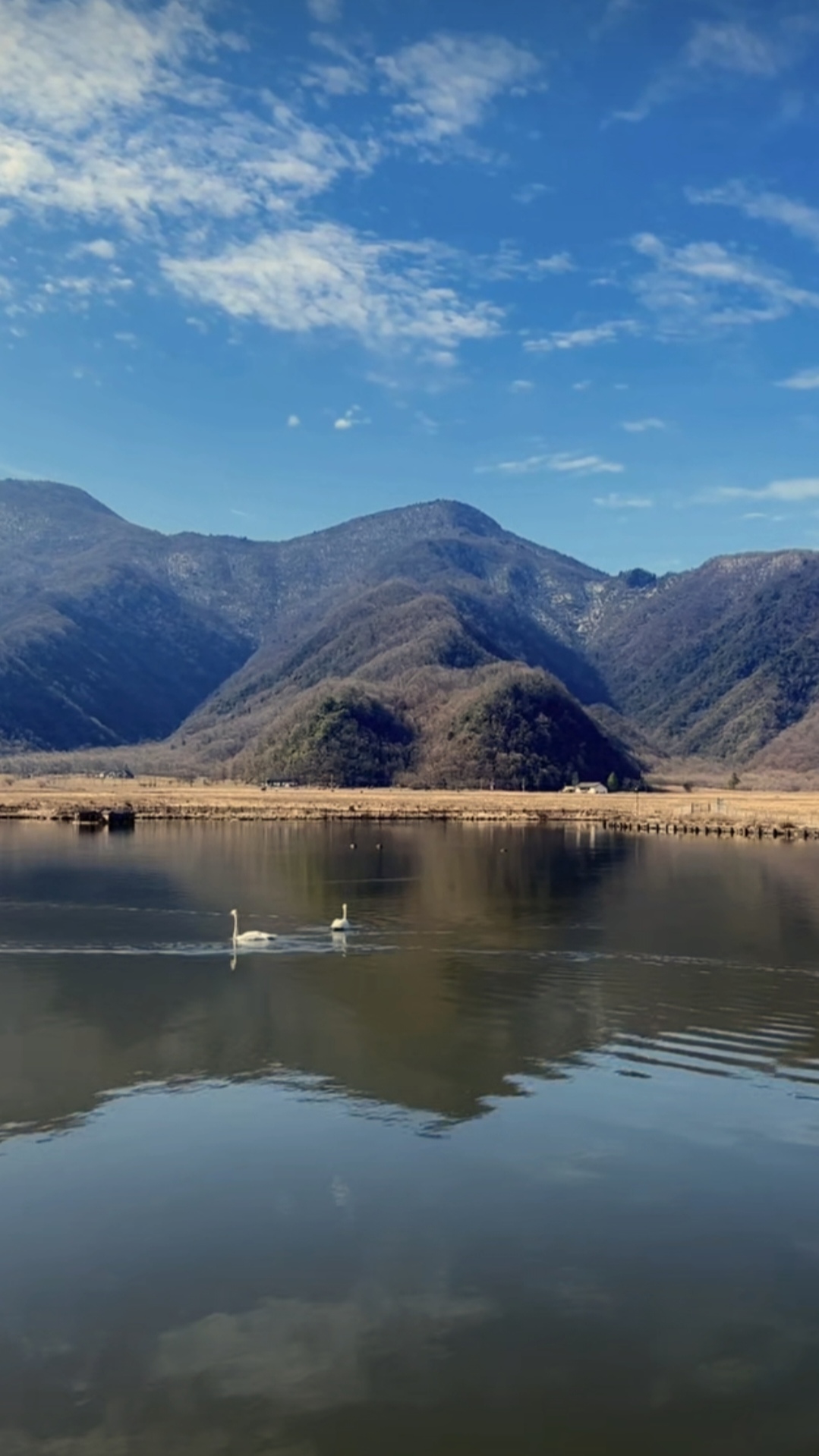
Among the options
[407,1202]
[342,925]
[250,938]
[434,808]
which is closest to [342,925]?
[342,925]

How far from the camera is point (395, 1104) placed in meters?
24.0

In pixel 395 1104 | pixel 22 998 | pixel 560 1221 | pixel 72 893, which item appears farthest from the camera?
pixel 72 893

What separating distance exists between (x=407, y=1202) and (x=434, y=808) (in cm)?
11545

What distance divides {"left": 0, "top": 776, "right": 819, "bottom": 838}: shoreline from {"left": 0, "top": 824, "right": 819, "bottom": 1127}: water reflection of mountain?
A: 44.8 metres

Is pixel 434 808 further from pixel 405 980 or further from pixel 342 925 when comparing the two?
pixel 405 980

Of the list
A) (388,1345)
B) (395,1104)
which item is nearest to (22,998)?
(395,1104)

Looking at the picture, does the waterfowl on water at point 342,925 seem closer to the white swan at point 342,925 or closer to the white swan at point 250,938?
the white swan at point 342,925

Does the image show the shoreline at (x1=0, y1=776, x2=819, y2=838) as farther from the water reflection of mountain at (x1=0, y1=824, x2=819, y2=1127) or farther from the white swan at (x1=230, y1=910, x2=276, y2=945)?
the white swan at (x1=230, y1=910, x2=276, y2=945)

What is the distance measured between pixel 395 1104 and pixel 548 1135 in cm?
331

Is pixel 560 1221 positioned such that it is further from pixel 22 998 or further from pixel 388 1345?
pixel 22 998

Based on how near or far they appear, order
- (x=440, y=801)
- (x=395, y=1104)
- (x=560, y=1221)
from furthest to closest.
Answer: (x=440, y=801) < (x=395, y=1104) < (x=560, y=1221)

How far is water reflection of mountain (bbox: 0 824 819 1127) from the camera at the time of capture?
27.0 m

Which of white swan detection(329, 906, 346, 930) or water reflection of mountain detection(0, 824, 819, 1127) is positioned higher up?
white swan detection(329, 906, 346, 930)

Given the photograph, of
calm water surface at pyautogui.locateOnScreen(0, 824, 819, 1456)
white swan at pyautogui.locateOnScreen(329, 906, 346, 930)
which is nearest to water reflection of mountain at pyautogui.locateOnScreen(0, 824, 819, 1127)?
calm water surface at pyautogui.locateOnScreen(0, 824, 819, 1456)
